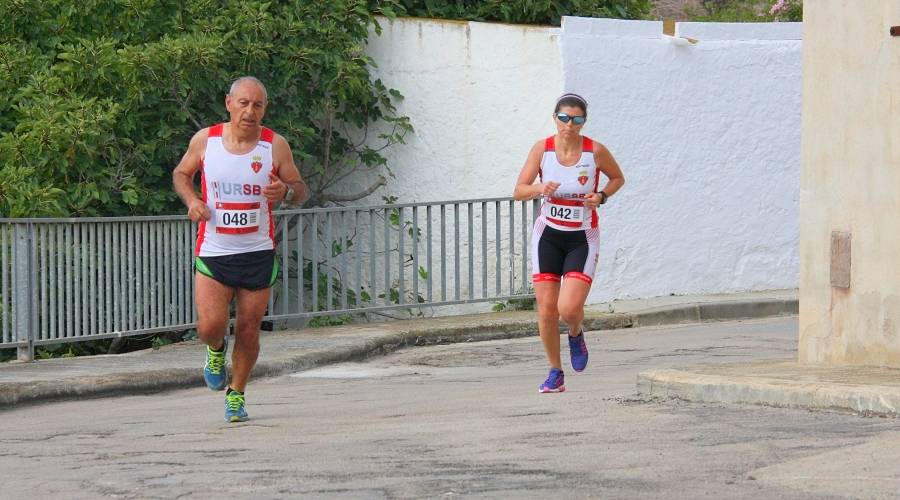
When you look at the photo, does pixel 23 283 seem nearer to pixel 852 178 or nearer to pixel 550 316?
pixel 550 316

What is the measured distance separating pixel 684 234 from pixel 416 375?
551cm

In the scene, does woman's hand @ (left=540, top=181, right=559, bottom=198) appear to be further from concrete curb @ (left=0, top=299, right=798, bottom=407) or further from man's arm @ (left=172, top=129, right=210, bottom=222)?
concrete curb @ (left=0, top=299, right=798, bottom=407)

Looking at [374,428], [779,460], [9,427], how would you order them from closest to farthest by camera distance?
1. [779,460]
2. [374,428]
3. [9,427]

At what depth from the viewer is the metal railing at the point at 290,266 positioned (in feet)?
41.8

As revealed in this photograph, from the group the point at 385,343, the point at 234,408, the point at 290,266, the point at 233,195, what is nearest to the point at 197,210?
the point at 233,195

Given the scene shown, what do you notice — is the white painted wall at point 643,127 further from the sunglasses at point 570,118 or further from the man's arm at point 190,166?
the man's arm at point 190,166

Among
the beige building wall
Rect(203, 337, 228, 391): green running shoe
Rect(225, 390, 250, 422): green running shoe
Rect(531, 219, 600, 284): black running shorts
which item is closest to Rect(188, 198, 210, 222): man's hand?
Rect(203, 337, 228, 391): green running shoe

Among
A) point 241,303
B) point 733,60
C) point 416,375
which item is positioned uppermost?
point 733,60

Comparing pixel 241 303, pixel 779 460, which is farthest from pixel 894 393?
pixel 241 303

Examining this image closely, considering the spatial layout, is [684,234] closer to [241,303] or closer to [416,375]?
[416,375]

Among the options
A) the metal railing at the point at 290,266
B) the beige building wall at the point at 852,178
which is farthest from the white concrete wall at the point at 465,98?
the beige building wall at the point at 852,178

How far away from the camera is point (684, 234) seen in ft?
56.4

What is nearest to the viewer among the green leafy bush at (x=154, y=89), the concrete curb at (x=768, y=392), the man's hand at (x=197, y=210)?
the concrete curb at (x=768, y=392)

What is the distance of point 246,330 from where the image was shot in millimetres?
9508
